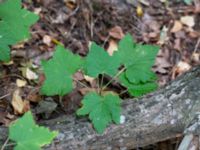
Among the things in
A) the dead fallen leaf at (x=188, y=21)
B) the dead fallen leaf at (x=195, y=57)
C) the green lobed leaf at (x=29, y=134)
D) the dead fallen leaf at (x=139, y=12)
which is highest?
the dead fallen leaf at (x=139, y=12)

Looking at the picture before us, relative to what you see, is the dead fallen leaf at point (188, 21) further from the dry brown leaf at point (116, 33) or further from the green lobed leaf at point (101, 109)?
the green lobed leaf at point (101, 109)

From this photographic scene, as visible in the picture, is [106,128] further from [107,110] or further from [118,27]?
[118,27]

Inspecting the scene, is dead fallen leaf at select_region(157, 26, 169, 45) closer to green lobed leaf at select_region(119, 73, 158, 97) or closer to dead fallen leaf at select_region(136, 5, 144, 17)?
dead fallen leaf at select_region(136, 5, 144, 17)

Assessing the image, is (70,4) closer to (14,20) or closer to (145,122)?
(14,20)

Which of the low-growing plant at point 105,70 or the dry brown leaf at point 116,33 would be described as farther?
the dry brown leaf at point 116,33

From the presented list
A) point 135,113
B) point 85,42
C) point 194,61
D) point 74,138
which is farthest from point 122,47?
point 194,61


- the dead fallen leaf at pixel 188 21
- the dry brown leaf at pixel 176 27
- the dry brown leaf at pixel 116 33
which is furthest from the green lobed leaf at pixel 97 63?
the dead fallen leaf at pixel 188 21

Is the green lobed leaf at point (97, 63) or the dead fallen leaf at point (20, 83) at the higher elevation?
the dead fallen leaf at point (20, 83)

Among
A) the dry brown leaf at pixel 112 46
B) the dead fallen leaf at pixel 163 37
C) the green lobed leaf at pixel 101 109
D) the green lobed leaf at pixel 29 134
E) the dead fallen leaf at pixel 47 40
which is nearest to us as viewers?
the green lobed leaf at pixel 29 134
